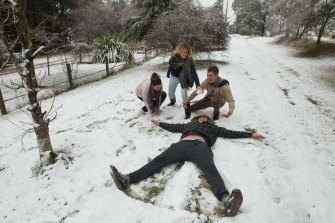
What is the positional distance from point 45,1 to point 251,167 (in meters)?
18.2

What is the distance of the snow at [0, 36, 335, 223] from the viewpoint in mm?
3000

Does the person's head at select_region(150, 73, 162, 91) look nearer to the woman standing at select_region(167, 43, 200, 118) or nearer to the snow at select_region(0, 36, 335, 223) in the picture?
the woman standing at select_region(167, 43, 200, 118)

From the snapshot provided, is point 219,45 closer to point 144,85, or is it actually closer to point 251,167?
point 144,85

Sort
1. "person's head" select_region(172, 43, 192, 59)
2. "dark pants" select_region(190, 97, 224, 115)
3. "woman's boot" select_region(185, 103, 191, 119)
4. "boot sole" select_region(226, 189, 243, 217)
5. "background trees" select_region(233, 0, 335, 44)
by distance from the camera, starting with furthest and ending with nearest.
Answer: "background trees" select_region(233, 0, 335, 44)
"woman's boot" select_region(185, 103, 191, 119)
"person's head" select_region(172, 43, 192, 59)
"dark pants" select_region(190, 97, 224, 115)
"boot sole" select_region(226, 189, 243, 217)

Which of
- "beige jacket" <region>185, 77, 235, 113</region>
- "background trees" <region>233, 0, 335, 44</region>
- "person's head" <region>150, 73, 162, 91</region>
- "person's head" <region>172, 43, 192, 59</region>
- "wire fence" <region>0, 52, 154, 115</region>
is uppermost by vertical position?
"background trees" <region>233, 0, 335, 44</region>

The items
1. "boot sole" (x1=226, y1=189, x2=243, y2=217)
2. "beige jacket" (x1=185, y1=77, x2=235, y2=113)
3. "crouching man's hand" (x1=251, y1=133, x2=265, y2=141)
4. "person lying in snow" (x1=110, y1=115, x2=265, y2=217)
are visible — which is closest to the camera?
"boot sole" (x1=226, y1=189, x2=243, y2=217)

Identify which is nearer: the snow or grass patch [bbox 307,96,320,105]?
the snow

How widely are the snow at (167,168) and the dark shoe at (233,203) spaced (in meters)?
0.08

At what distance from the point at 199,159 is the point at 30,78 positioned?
254cm

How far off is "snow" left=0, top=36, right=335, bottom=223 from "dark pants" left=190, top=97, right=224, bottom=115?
29 centimetres

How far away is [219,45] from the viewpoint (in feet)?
40.6

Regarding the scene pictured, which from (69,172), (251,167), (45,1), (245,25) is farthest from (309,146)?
(245,25)

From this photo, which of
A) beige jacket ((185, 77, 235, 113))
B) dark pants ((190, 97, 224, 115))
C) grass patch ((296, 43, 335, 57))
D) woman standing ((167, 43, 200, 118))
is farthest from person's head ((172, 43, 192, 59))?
grass patch ((296, 43, 335, 57))

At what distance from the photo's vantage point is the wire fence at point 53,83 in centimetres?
766
